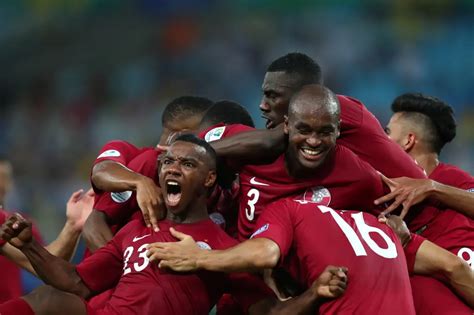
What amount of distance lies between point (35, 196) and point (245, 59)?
Result: 11.5 feet

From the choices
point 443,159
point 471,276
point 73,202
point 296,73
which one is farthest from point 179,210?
point 443,159

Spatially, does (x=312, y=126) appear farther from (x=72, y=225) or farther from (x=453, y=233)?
(x=72, y=225)

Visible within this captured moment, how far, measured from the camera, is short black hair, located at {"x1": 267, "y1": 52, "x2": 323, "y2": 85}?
5133 mm

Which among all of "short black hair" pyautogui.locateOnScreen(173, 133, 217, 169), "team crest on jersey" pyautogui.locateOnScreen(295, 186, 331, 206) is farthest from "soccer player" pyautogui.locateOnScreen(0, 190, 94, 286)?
"team crest on jersey" pyautogui.locateOnScreen(295, 186, 331, 206)

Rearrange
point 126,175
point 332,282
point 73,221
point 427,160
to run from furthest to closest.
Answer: point 73,221 → point 427,160 → point 126,175 → point 332,282

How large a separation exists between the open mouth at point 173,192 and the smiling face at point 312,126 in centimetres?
61

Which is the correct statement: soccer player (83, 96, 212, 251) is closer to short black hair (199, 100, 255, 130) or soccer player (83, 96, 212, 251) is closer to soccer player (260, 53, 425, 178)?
short black hair (199, 100, 255, 130)

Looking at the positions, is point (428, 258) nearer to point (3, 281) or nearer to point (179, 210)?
point (179, 210)

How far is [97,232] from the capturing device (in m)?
5.23

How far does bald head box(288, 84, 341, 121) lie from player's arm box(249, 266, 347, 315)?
2.63ft

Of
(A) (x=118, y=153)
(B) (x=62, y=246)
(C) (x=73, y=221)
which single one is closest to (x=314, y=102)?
(A) (x=118, y=153)

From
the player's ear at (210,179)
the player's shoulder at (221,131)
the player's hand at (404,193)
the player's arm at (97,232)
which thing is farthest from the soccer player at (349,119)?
the player's arm at (97,232)

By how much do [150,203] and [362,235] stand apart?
1072mm

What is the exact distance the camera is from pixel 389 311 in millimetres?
4289
